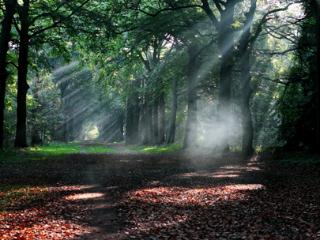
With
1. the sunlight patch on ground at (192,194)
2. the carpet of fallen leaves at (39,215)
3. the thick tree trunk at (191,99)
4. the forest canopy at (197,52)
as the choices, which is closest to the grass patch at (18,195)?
the carpet of fallen leaves at (39,215)

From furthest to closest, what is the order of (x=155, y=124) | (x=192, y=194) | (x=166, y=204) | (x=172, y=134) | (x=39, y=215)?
1. (x=155, y=124)
2. (x=172, y=134)
3. (x=192, y=194)
4. (x=166, y=204)
5. (x=39, y=215)

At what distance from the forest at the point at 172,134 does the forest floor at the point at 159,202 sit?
42 mm

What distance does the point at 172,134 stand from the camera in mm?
42500

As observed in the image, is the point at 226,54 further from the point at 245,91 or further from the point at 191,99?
the point at 191,99

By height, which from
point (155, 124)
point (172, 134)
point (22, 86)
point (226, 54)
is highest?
point (226, 54)

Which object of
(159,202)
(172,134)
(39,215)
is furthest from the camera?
(172,134)

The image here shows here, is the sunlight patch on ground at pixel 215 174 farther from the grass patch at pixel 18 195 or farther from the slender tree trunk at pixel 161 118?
the slender tree trunk at pixel 161 118

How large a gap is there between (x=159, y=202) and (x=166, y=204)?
353 millimetres

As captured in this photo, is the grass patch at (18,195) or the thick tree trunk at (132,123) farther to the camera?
the thick tree trunk at (132,123)

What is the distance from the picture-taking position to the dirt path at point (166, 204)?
9227 mm

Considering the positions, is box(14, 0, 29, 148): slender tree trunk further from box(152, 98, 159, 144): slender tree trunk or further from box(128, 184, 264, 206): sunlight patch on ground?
box(152, 98, 159, 144): slender tree trunk

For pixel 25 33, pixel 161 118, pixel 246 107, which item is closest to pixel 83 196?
pixel 246 107

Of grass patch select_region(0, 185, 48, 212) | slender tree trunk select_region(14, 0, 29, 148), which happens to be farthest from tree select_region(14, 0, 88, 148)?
grass patch select_region(0, 185, 48, 212)

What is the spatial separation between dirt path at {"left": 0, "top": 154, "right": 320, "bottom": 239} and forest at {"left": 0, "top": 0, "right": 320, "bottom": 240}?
43 mm
